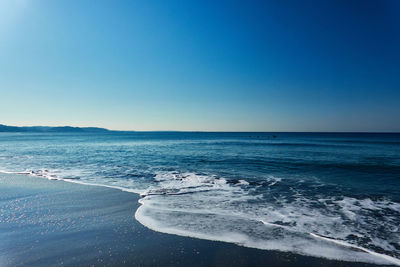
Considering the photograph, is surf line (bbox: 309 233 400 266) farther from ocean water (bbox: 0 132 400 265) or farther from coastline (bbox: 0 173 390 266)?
coastline (bbox: 0 173 390 266)

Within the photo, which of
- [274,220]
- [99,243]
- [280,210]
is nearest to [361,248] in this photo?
[274,220]

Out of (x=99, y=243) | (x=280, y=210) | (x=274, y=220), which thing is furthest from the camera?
(x=280, y=210)

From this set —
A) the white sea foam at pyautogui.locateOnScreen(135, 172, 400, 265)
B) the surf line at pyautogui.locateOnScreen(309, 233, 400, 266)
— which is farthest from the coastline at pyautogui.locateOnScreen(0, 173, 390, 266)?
the surf line at pyautogui.locateOnScreen(309, 233, 400, 266)

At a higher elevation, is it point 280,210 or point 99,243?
point 99,243

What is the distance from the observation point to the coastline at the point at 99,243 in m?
4.35

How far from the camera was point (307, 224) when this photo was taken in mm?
6504

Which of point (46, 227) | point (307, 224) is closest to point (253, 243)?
point (307, 224)

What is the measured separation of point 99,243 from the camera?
500 centimetres

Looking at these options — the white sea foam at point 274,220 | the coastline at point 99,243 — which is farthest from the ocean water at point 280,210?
the coastline at point 99,243

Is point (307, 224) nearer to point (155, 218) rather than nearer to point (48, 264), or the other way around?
point (155, 218)

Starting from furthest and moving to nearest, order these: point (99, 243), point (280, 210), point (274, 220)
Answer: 1. point (280, 210)
2. point (274, 220)
3. point (99, 243)

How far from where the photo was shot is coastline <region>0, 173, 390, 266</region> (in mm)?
4352

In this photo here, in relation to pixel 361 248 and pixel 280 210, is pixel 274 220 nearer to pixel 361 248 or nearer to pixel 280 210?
pixel 280 210

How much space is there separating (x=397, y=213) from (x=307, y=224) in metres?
3.95
